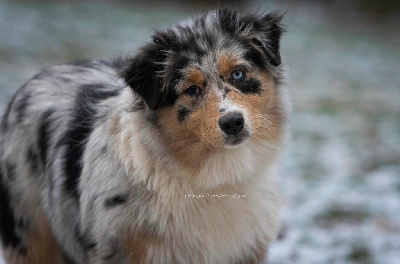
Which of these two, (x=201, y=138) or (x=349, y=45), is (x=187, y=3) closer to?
(x=349, y=45)

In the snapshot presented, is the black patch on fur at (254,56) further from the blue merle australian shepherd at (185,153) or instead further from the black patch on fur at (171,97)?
the black patch on fur at (171,97)

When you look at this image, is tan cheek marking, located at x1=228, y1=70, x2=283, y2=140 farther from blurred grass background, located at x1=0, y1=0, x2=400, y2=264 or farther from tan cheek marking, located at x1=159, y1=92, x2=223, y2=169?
blurred grass background, located at x1=0, y1=0, x2=400, y2=264

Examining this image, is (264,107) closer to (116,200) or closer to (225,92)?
(225,92)

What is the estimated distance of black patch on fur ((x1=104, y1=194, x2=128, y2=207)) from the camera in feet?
11.8

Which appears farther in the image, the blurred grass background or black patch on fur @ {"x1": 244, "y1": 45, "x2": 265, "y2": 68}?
the blurred grass background

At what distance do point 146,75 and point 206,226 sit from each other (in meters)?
1.03

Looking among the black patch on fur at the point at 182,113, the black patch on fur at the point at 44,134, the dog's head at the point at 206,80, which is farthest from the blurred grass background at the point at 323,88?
the black patch on fur at the point at 44,134

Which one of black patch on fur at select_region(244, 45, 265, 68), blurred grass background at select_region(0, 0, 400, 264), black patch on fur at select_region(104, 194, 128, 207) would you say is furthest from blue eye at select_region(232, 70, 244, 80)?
black patch on fur at select_region(104, 194, 128, 207)

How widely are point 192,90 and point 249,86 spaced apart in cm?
35

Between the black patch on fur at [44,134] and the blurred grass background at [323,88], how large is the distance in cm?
158

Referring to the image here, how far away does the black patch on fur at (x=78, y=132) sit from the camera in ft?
13.2

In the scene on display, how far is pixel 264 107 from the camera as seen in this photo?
3.62 metres

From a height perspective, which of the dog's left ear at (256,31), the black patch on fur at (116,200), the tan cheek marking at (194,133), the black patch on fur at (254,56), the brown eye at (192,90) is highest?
the dog's left ear at (256,31)

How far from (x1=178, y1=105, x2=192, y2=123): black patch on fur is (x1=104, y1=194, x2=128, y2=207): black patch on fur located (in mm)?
600
